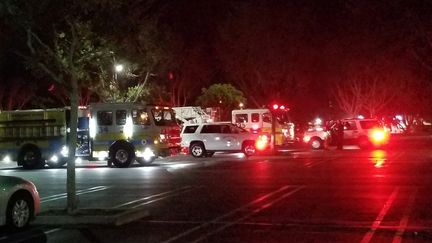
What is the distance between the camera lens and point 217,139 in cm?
3625

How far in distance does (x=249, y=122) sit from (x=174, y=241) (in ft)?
98.9

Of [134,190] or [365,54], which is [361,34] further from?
[134,190]

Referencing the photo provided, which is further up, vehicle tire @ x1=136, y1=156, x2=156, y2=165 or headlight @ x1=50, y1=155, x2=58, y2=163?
headlight @ x1=50, y1=155, x2=58, y2=163

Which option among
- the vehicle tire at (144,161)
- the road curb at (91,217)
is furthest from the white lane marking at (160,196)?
the vehicle tire at (144,161)

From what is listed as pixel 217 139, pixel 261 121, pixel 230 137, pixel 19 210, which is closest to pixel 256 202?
pixel 19 210

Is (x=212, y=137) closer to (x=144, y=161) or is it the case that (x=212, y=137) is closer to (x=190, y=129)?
(x=190, y=129)

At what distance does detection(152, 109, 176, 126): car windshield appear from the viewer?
2989 cm

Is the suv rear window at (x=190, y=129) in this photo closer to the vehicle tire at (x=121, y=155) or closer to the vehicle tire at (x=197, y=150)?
the vehicle tire at (x=197, y=150)

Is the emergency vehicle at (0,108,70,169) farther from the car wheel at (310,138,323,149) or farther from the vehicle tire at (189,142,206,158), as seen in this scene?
the car wheel at (310,138,323,149)

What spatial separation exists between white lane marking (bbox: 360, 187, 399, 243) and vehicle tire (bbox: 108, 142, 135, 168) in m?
14.3

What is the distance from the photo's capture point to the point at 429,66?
45875mm

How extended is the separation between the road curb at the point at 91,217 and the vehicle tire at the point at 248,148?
2191 centimetres

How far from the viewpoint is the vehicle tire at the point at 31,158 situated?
102 feet

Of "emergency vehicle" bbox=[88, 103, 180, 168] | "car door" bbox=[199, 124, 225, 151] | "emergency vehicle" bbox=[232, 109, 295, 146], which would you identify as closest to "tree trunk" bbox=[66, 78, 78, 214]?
"emergency vehicle" bbox=[88, 103, 180, 168]
